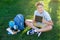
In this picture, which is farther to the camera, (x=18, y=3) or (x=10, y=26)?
(x=18, y=3)

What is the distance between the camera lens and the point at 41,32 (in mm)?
3400

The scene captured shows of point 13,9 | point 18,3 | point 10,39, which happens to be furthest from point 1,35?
point 18,3

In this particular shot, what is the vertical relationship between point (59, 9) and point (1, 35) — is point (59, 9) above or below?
above

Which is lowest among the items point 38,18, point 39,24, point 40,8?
point 39,24

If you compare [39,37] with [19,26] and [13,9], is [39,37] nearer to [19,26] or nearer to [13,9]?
[19,26]

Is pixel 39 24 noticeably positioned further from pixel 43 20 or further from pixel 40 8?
pixel 40 8

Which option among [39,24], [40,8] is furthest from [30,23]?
[40,8]

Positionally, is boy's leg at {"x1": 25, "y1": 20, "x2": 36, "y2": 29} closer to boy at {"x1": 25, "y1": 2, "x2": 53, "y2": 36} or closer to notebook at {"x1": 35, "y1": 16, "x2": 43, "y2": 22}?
boy at {"x1": 25, "y1": 2, "x2": 53, "y2": 36}

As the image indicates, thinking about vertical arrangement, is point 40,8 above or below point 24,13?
above

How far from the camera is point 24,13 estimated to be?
4.03 m

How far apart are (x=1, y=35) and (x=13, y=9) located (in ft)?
3.08

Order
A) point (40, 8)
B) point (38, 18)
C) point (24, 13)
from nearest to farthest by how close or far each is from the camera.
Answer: point (40, 8) → point (38, 18) → point (24, 13)

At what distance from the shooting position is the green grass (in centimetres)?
332

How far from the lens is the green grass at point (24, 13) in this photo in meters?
3.32
